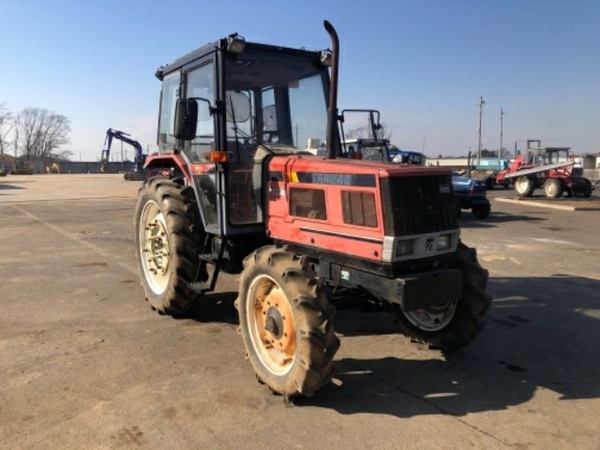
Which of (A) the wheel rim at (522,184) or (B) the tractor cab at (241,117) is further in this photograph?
(A) the wheel rim at (522,184)

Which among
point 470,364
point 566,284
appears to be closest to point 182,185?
point 470,364

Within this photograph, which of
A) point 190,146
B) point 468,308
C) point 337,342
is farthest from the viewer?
point 190,146

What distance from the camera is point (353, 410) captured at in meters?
3.62

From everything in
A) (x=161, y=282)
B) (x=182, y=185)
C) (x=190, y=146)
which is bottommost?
(x=161, y=282)

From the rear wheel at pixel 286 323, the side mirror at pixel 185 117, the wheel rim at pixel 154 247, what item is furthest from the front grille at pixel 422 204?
the wheel rim at pixel 154 247

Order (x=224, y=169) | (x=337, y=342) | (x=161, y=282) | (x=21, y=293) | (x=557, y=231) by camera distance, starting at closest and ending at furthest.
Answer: (x=337, y=342), (x=224, y=169), (x=161, y=282), (x=21, y=293), (x=557, y=231)

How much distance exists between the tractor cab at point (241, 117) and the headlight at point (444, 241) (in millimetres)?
1722

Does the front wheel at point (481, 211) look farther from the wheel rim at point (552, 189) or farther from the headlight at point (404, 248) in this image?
the headlight at point (404, 248)

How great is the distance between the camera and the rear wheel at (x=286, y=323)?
3.49 metres

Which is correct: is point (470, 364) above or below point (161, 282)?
below

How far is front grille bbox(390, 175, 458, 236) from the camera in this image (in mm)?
3721

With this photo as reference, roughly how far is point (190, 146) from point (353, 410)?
346 centimetres

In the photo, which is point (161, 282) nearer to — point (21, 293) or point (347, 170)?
point (21, 293)

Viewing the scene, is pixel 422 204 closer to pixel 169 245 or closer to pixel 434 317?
pixel 434 317
